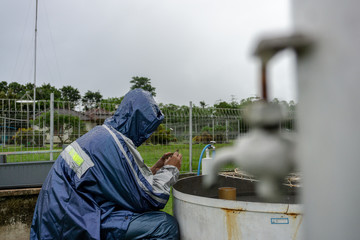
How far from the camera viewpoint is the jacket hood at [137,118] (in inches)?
97.4

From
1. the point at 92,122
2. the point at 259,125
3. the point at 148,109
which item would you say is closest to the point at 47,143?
the point at 92,122

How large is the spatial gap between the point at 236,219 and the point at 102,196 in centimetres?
98

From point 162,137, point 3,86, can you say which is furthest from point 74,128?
point 3,86

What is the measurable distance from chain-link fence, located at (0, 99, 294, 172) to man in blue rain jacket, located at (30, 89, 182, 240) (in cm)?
241

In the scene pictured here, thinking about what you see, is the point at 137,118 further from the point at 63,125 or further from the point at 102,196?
the point at 63,125

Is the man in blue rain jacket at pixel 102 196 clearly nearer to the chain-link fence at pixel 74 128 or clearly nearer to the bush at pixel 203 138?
the chain-link fence at pixel 74 128

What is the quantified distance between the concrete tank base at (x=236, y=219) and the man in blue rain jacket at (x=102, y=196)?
8.3 inches

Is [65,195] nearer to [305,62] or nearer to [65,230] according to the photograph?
[65,230]

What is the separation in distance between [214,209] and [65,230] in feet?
3.39

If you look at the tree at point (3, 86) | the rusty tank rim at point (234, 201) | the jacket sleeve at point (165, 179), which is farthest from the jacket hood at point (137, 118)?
the tree at point (3, 86)

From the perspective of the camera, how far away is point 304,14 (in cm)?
32

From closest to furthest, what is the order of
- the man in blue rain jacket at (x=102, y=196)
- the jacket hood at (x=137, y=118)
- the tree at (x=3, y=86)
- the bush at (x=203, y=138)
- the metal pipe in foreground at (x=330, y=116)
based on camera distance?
1. the metal pipe in foreground at (x=330, y=116)
2. the man in blue rain jacket at (x=102, y=196)
3. the jacket hood at (x=137, y=118)
4. the bush at (x=203, y=138)
5. the tree at (x=3, y=86)

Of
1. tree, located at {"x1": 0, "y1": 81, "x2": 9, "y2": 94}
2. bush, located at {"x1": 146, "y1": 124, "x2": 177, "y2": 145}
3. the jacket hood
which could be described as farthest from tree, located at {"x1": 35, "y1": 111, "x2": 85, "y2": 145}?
tree, located at {"x1": 0, "y1": 81, "x2": 9, "y2": 94}

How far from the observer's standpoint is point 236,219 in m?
1.82
